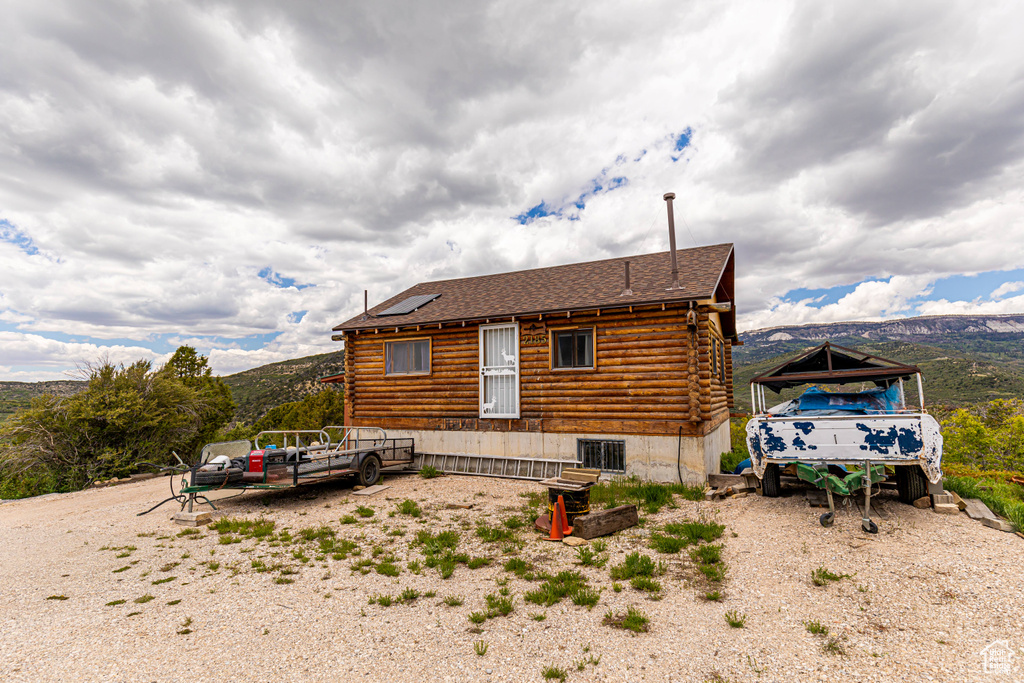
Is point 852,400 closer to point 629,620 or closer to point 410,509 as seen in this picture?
point 629,620

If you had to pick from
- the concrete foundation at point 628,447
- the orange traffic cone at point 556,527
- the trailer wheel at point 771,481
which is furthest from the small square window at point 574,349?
the orange traffic cone at point 556,527

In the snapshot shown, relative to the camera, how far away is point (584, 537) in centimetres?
813

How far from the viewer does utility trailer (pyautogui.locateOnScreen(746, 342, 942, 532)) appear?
26.1 feet

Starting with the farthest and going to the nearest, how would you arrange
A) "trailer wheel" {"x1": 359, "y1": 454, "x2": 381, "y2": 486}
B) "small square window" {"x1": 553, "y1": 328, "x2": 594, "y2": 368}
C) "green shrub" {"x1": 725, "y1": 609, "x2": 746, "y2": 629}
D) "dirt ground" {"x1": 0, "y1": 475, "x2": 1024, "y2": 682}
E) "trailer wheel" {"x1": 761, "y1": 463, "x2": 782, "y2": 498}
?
"small square window" {"x1": 553, "y1": 328, "x2": 594, "y2": 368} < "trailer wheel" {"x1": 359, "y1": 454, "x2": 381, "y2": 486} < "trailer wheel" {"x1": 761, "y1": 463, "x2": 782, "y2": 498} < "green shrub" {"x1": 725, "y1": 609, "x2": 746, "y2": 629} < "dirt ground" {"x1": 0, "y1": 475, "x2": 1024, "y2": 682}

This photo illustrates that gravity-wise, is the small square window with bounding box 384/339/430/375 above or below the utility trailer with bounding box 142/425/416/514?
above

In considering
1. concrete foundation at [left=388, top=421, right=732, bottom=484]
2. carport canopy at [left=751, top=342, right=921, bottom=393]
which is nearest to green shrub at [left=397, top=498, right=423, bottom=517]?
concrete foundation at [left=388, top=421, right=732, bottom=484]

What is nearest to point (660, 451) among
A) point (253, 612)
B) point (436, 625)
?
point (436, 625)

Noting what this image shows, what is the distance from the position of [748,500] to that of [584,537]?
4135 millimetres

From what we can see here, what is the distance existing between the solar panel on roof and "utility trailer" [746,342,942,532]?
11602 millimetres

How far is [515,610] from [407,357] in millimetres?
→ 11566

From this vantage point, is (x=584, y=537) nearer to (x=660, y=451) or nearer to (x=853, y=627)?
(x=853, y=627)

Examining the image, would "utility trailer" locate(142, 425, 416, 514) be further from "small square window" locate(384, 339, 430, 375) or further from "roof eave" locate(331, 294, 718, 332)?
"roof eave" locate(331, 294, 718, 332)

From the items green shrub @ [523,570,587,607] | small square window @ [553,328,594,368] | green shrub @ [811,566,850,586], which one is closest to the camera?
green shrub @ [523,570,587,607]

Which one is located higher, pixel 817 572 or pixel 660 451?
pixel 660 451
